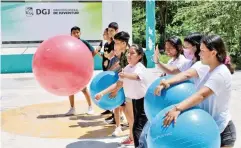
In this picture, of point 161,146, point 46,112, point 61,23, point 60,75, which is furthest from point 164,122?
point 61,23

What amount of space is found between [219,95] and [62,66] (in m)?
2.62

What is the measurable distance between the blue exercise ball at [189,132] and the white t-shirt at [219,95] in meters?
0.14

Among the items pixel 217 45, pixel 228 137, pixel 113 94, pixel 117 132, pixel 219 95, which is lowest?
pixel 117 132

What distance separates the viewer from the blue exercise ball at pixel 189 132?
3004 mm

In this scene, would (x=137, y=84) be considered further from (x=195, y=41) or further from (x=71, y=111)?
(x=71, y=111)

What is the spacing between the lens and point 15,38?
45.2ft

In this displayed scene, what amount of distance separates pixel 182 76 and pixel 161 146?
0.74 metres

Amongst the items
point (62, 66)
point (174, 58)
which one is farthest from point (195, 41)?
point (62, 66)

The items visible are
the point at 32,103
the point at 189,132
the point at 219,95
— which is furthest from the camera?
the point at 32,103

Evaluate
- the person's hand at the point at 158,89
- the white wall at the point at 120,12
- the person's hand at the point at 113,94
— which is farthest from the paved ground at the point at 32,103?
the white wall at the point at 120,12

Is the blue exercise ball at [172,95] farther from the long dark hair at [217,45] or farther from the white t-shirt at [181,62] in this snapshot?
the white t-shirt at [181,62]

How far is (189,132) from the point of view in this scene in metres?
3.00

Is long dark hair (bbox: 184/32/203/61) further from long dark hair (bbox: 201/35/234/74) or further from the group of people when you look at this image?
long dark hair (bbox: 201/35/234/74)

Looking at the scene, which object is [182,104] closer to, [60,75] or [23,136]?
[60,75]
